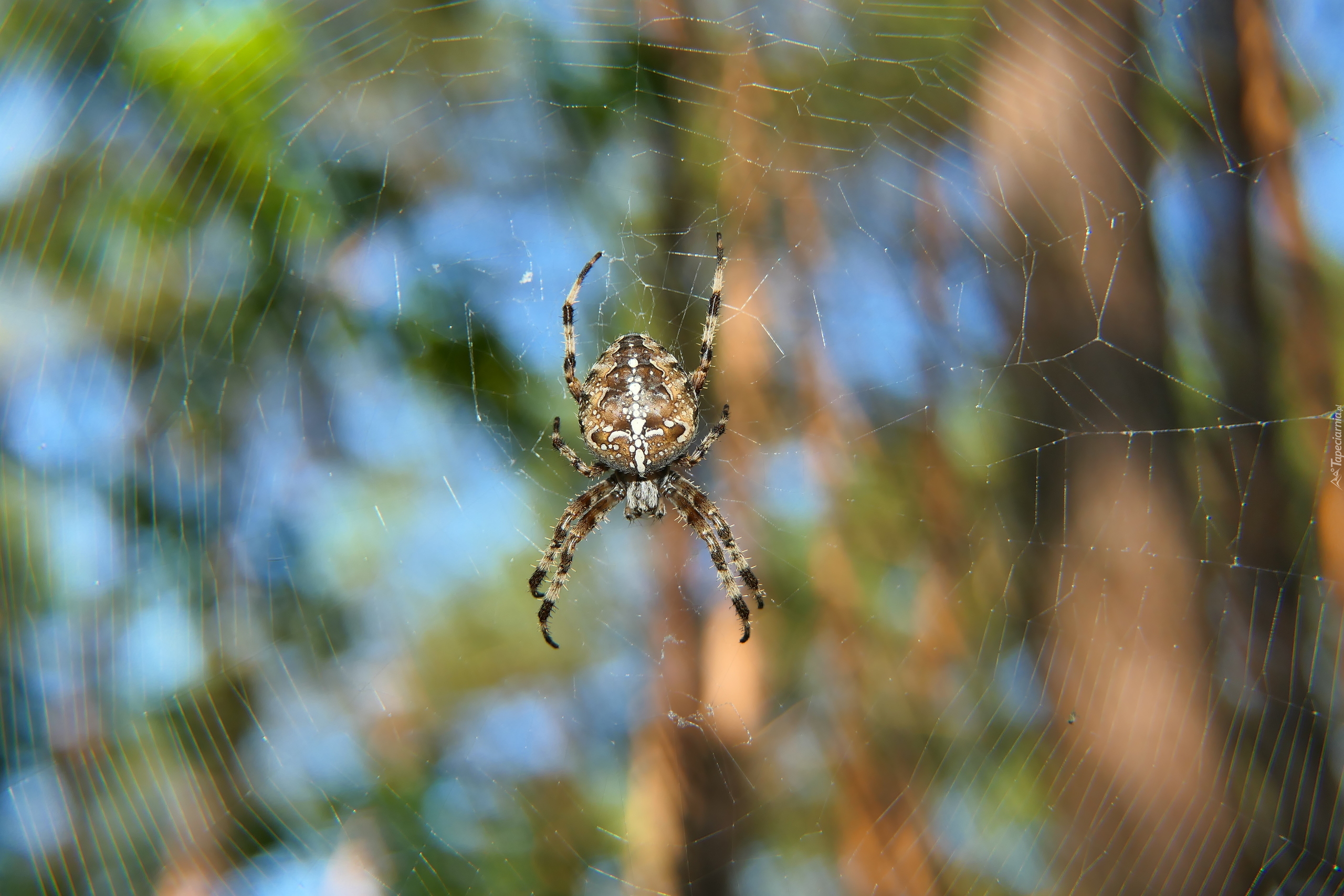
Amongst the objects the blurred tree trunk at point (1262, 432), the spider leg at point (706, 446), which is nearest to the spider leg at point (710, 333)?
the spider leg at point (706, 446)

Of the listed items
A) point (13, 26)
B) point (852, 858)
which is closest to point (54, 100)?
point (13, 26)

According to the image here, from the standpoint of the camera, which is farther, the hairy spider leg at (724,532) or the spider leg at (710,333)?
the hairy spider leg at (724,532)

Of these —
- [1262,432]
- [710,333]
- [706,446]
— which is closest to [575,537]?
[706,446]

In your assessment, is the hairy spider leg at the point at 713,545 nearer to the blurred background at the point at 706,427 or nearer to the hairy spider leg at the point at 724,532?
the hairy spider leg at the point at 724,532

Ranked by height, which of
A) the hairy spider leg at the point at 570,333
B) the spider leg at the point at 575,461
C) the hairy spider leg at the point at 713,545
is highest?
the hairy spider leg at the point at 570,333

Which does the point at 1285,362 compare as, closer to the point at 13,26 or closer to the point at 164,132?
the point at 164,132

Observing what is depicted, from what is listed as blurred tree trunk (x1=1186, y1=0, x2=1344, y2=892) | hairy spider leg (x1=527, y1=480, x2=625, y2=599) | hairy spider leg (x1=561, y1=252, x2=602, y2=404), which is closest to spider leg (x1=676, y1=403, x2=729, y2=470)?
hairy spider leg (x1=527, y1=480, x2=625, y2=599)
